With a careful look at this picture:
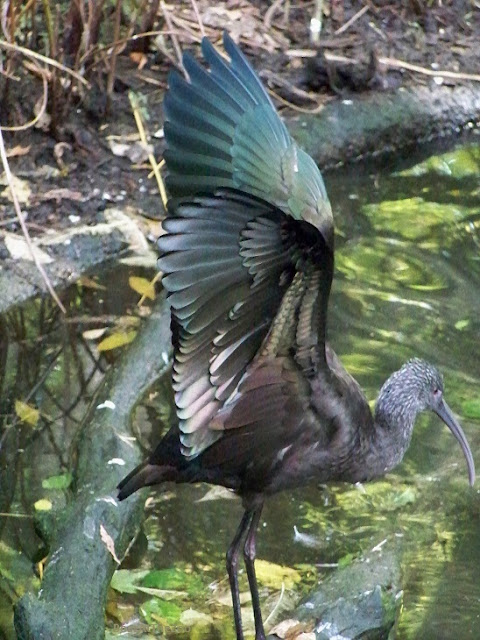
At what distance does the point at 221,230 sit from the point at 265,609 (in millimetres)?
1771

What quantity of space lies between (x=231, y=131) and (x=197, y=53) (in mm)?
4370

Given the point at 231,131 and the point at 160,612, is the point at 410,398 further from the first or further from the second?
the point at 231,131

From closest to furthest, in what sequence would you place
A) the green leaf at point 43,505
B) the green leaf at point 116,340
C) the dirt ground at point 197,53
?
the green leaf at point 43,505, the green leaf at point 116,340, the dirt ground at point 197,53

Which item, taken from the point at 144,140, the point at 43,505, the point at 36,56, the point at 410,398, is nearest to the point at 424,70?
the point at 144,140

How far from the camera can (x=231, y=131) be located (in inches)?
136

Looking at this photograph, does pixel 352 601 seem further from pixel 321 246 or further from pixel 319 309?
pixel 321 246

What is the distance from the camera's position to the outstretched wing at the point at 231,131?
339cm

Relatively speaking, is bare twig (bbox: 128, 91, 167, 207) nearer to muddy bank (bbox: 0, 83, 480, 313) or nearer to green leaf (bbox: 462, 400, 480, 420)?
muddy bank (bbox: 0, 83, 480, 313)

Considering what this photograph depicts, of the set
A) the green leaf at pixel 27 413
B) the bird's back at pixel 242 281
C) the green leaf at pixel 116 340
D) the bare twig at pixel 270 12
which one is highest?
the bird's back at pixel 242 281

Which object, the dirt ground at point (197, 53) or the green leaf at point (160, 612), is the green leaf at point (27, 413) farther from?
the green leaf at point (160, 612)

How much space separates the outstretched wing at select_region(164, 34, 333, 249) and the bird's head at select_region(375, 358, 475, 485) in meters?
1.09

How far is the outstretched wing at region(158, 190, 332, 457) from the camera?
316 centimetres

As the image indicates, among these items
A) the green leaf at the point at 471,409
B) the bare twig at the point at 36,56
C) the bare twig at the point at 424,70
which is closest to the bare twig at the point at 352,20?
the bare twig at the point at 424,70

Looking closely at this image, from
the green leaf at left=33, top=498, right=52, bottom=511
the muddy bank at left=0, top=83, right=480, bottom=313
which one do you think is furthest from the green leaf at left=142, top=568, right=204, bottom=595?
the muddy bank at left=0, top=83, right=480, bottom=313
